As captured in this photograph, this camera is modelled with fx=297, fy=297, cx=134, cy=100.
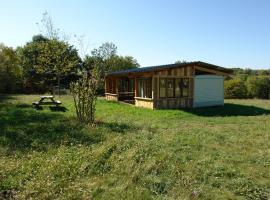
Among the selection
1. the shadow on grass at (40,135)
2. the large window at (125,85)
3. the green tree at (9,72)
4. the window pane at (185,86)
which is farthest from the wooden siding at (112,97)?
the shadow on grass at (40,135)

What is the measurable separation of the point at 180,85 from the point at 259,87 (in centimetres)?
1666

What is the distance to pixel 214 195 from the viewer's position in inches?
200

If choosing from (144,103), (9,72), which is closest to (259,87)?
(144,103)

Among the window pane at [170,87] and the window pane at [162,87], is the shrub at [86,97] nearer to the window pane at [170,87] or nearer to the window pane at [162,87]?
the window pane at [162,87]

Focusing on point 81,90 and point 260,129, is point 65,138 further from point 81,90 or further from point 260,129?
point 260,129

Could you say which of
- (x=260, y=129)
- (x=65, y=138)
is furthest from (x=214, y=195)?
(x=260, y=129)

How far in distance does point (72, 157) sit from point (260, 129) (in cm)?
797

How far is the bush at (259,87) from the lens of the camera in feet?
108

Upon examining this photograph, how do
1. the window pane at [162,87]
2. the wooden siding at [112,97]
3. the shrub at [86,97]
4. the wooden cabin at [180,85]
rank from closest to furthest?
the shrub at [86,97], the wooden cabin at [180,85], the window pane at [162,87], the wooden siding at [112,97]

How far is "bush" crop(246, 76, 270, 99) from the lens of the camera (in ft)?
108

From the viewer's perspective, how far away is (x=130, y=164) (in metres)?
6.48

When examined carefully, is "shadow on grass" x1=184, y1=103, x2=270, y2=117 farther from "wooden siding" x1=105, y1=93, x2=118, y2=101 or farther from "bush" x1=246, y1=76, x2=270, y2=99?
"bush" x1=246, y1=76, x2=270, y2=99

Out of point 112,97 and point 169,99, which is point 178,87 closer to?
point 169,99

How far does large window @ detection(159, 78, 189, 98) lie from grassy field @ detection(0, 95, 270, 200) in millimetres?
9018
